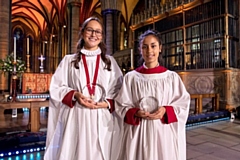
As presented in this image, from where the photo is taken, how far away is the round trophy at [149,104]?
5.37ft

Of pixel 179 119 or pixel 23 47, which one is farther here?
pixel 23 47

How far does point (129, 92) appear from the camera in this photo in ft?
5.62

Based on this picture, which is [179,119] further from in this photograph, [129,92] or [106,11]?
[106,11]

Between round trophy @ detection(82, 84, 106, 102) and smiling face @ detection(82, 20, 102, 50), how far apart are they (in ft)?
1.18

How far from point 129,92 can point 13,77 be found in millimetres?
3981

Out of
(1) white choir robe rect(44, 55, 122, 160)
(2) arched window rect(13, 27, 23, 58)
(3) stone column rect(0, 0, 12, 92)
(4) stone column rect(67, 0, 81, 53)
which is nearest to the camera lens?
(1) white choir robe rect(44, 55, 122, 160)

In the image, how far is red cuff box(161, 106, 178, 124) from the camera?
5.16 ft

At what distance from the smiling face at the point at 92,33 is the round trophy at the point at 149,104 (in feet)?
2.09

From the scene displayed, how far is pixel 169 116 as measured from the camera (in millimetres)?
1571

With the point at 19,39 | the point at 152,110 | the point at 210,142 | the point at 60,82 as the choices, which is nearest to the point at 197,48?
the point at 210,142

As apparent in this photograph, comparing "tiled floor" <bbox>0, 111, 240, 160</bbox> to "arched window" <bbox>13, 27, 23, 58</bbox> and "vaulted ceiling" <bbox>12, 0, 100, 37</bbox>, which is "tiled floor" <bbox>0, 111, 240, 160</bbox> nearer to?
"vaulted ceiling" <bbox>12, 0, 100, 37</bbox>

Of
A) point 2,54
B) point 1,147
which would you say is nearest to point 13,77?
point 1,147

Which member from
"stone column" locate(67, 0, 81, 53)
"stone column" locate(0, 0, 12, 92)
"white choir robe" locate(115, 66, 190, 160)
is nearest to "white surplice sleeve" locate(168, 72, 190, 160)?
"white choir robe" locate(115, 66, 190, 160)

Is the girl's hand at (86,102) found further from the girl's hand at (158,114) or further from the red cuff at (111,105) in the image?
the girl's hand at (158,114)
